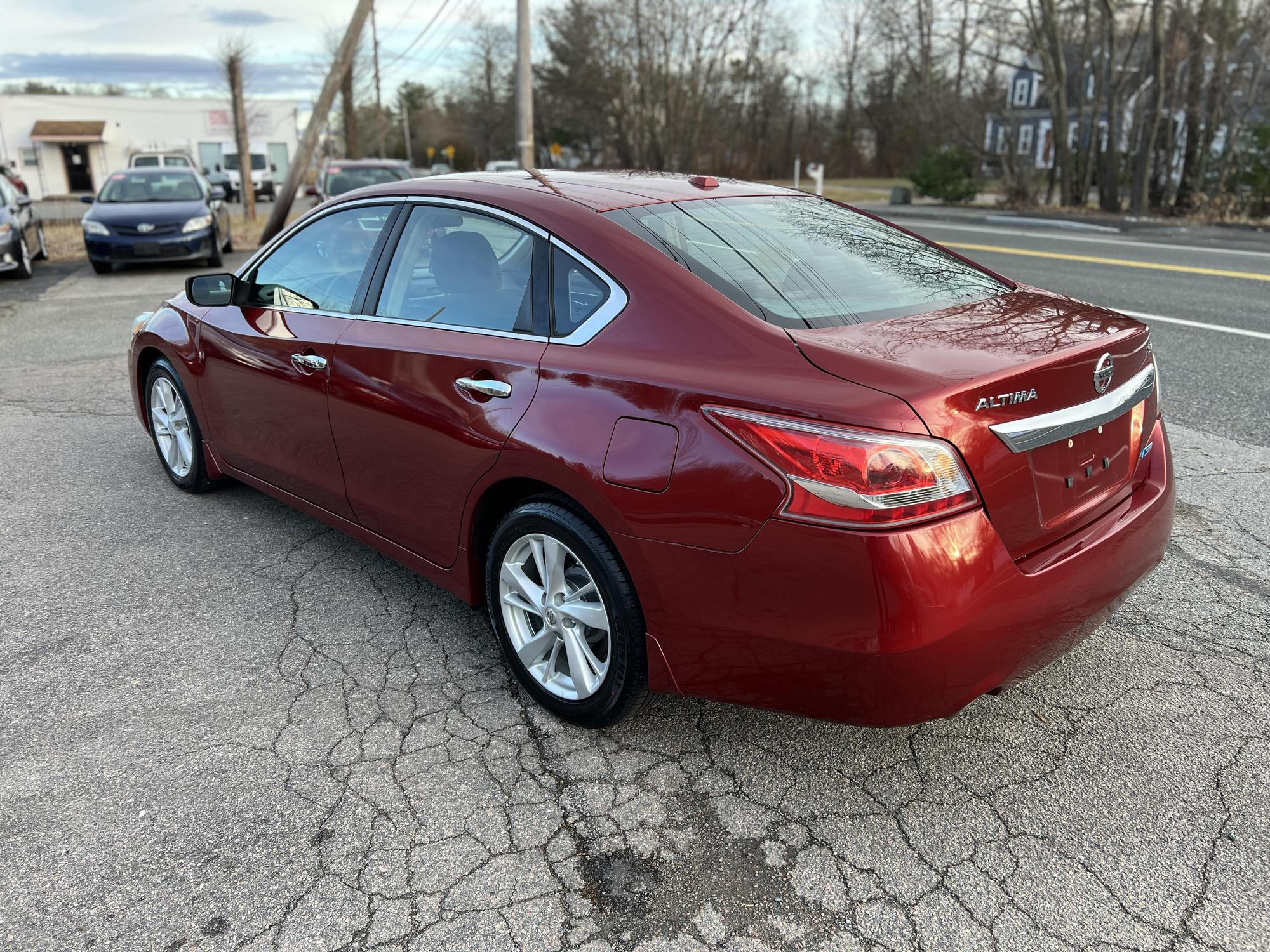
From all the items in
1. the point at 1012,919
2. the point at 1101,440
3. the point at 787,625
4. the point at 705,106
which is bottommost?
the point at 1012,919

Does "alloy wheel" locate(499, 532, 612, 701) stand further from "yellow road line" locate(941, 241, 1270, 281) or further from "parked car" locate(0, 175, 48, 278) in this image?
"parked car" locate(0, 175, 48, 278)

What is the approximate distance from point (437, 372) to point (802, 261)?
1.19 meters

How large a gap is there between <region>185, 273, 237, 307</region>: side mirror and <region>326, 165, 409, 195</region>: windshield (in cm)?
1243

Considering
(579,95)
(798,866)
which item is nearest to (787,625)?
(798,866)

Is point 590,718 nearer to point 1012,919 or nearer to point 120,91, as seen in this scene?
point 1012,919

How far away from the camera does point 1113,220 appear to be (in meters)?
19.6

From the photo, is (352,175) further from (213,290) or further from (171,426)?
(213,290)

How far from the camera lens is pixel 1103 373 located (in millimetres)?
2527

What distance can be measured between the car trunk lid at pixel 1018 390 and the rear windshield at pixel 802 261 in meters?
0.15

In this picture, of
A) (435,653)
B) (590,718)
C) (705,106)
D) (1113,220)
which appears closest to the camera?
(590,718)

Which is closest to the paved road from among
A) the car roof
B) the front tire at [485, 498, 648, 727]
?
the front tire at [485, 498, 648, 727]

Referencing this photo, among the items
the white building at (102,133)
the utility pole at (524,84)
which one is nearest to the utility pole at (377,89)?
the white building at (102,133)

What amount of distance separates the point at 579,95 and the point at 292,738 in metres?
53.8

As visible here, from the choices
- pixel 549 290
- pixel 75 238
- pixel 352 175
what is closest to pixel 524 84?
pixel 352 175
